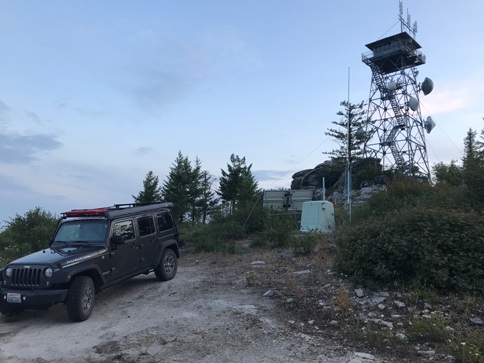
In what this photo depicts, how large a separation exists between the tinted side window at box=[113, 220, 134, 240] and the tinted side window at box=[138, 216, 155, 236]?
1.06ft

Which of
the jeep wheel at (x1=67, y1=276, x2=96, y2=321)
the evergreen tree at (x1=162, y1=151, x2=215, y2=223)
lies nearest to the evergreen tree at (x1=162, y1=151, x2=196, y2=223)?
the evergreen tree at (x1=162, y1=151, x2=215, y2=223)

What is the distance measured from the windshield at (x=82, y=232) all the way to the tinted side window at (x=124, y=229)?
25 cm

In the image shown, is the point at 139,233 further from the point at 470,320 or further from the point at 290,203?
the point at 290,203

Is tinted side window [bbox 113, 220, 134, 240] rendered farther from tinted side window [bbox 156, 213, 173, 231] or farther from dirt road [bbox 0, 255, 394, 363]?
dirt road [bbox 0, 255, 394, 363]

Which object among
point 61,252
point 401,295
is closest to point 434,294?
point 401,295

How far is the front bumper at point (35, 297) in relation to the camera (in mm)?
7070

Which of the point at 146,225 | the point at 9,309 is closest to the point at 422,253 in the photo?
the point at 146,225

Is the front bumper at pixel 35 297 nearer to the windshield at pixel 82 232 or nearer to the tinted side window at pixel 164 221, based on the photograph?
the windshield at pixel 82 232

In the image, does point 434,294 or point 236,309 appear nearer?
point 434,294

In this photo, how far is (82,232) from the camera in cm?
882

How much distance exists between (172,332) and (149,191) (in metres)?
40.7

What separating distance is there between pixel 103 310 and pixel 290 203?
14402mm

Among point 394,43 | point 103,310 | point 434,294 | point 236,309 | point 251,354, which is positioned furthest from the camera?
point 394,43

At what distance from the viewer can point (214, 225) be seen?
809 inches
